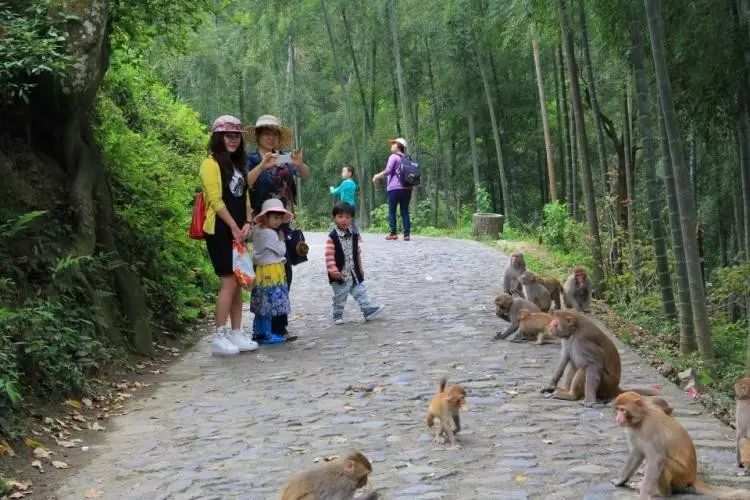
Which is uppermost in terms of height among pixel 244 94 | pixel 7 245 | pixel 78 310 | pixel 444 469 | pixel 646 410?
pixel 244 94

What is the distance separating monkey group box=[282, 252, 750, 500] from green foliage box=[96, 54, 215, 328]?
383 cm

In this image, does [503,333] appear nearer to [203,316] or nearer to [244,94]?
[203,316]

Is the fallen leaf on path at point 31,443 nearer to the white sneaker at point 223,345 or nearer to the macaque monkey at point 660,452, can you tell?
the white sneaker at point 223,345

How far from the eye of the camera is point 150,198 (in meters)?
9.72

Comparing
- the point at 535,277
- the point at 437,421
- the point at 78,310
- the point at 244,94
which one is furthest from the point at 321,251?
the point at 244,94

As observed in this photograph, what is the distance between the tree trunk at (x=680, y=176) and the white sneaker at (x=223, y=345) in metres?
4.36

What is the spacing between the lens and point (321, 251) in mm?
16766

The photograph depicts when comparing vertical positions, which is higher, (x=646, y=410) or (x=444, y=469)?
(x=646, y=410)

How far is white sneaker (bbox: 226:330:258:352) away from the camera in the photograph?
8.02m

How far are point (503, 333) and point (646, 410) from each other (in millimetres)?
4118

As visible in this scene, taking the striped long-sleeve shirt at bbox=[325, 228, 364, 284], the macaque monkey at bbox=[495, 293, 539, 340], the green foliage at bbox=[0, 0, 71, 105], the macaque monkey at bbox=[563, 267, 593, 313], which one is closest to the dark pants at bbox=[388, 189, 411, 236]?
the macaque monkey at bbox=[563, 267, 593, 313]

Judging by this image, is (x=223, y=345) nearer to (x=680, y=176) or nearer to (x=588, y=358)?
(x=588, y=358)

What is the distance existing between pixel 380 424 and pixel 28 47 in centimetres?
394

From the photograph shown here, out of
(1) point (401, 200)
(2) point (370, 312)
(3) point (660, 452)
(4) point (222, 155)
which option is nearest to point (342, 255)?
(2) point (370, 312)
